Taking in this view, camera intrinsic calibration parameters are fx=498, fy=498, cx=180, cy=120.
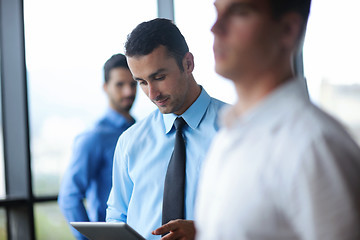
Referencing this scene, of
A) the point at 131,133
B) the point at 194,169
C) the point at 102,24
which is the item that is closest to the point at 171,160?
the point at 194,169

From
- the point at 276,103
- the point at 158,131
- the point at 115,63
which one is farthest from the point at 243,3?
the point at 115,63

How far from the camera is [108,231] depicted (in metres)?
1.58

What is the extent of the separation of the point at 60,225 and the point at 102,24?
5.27 feet

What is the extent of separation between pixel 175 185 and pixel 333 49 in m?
1.83

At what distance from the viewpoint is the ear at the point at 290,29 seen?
2.77 ft

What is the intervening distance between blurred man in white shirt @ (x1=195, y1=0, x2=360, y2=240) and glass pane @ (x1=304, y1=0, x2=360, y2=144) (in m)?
2.40

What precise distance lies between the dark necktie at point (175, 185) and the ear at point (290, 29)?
103cm

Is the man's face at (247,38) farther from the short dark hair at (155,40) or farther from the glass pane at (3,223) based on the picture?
the glass pane at (3,223)

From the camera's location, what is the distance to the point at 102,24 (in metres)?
3.86

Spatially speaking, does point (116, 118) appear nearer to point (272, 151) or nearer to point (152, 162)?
point (152, 162)

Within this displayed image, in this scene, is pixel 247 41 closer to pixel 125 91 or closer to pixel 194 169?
pixel 194 169

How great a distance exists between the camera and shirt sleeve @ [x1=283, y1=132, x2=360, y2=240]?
75 cm

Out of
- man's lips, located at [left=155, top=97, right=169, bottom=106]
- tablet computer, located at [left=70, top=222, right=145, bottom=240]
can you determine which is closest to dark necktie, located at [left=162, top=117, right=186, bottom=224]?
man's lips, located at [left=155, top=97, right=169, bottom=106]

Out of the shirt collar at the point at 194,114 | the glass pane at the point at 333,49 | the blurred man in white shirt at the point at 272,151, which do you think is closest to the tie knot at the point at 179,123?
the shirt collar at the point at 194,114
